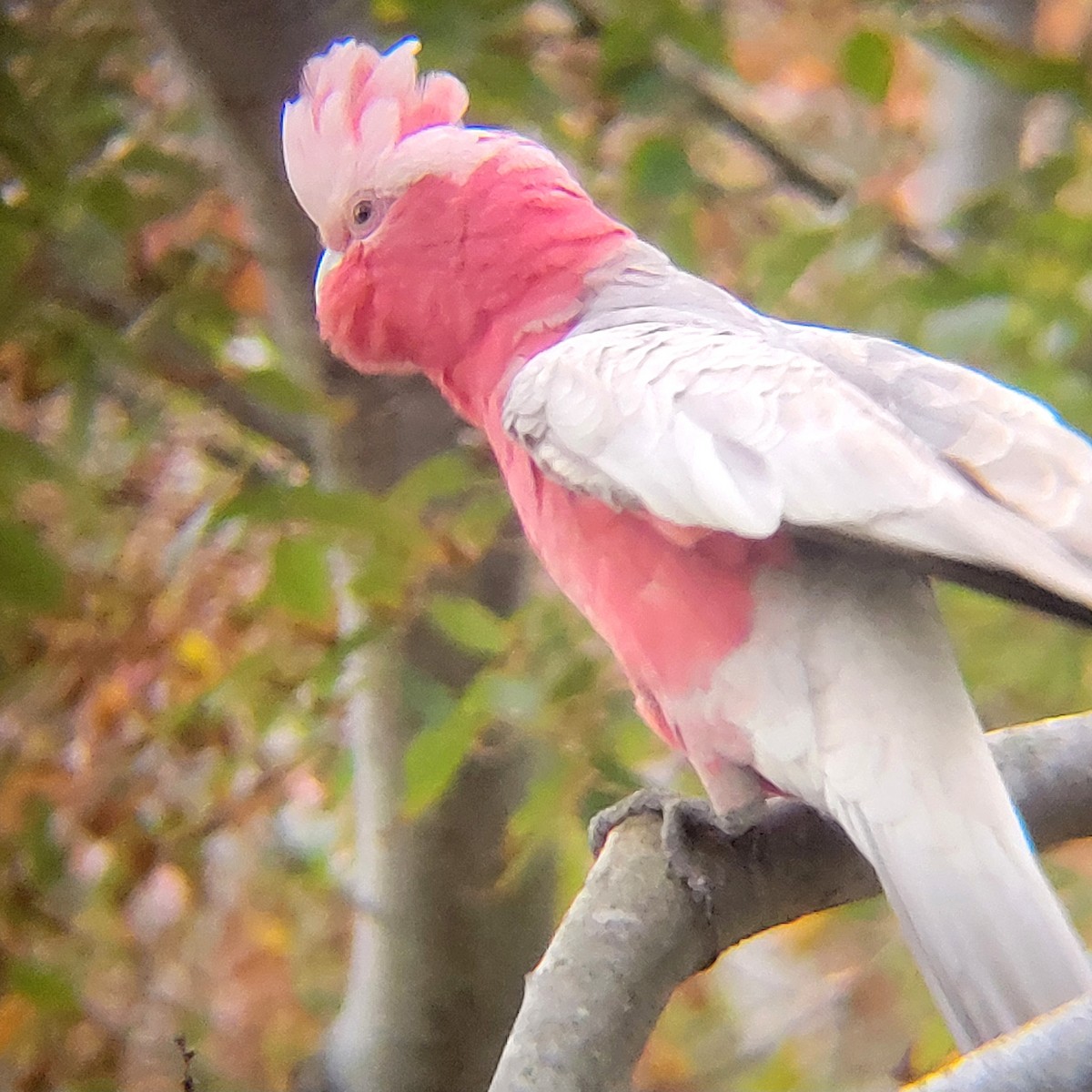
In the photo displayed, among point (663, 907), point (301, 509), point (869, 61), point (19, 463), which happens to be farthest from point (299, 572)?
point (869, 61)

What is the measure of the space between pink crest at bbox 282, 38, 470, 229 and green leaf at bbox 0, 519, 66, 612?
213 mm

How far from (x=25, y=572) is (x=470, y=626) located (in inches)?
10.1

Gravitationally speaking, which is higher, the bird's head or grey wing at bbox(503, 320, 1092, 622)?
the bird's head

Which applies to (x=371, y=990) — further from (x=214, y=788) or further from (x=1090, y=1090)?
(x=1090, y=1090)

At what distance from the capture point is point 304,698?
80 cm

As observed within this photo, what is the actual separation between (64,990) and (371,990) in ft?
0.84

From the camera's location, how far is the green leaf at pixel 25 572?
48cm

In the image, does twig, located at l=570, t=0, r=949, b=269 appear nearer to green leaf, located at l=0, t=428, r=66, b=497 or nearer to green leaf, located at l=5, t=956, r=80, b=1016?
green leaf, located at l=0, t=428, r=66, b=497

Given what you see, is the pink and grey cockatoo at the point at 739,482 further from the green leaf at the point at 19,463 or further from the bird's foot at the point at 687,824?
the green leaf at the point at 19,463

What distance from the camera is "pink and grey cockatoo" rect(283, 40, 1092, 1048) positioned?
40cm

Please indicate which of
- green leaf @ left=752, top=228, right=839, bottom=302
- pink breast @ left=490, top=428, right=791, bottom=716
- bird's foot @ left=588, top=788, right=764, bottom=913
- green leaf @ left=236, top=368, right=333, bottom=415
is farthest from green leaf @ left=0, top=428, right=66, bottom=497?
green leaf @ left=752, top=228, right=839, bottom=302

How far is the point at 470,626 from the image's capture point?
2.22 ft

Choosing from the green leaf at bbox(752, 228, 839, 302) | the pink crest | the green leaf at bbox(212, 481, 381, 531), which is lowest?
the green leaf at bbox(212, 481, 381, 531)

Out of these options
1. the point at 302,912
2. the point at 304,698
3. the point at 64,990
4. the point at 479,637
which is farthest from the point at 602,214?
the point at 302,912
